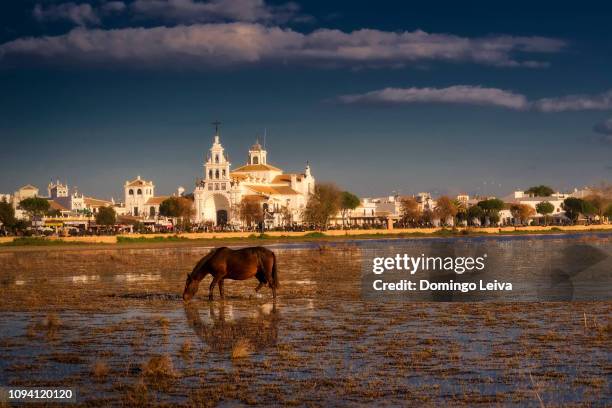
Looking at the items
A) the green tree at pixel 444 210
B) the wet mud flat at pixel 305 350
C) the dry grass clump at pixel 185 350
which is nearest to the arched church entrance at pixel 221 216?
the green tree at pixel 444 210

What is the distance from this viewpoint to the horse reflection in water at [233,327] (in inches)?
690

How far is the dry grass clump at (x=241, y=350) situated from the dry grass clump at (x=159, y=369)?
64.6 inches

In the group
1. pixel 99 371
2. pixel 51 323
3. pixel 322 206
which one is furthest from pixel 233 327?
pixel 322 206

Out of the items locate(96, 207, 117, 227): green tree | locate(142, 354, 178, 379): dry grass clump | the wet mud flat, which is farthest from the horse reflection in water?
locate(96, 207, 117, 227): green tree

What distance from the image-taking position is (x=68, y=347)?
17.0 meters

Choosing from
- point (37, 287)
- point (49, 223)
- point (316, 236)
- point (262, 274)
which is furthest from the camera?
point (49, 223)

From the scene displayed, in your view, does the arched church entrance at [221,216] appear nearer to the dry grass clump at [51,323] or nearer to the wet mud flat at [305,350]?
the wet mud flat at [305,350]

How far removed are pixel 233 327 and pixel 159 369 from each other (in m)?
5.85

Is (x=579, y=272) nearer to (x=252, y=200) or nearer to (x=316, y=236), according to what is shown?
(x=316, y=236)

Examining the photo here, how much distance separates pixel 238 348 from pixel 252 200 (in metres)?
151

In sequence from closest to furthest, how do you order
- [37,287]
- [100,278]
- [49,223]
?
[37,287] → [100,278] → [49,223]

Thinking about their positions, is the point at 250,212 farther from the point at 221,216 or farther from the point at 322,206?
the point at 221,216

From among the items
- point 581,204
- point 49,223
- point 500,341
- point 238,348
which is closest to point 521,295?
point 500,341

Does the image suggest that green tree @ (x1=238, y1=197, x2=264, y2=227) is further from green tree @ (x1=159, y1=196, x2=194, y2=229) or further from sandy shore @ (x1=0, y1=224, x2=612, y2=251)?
sandy shore @ (x1=0, y1=224, x2=612, y2=251)
